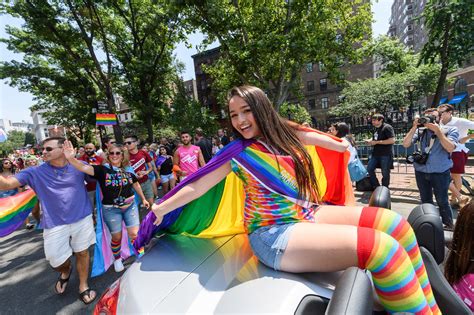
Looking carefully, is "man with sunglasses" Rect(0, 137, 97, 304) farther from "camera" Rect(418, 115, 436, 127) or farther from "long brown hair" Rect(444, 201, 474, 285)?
"camera" Rect(418, 115, 436, 127)

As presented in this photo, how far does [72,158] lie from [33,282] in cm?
204

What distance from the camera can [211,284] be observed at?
4.20 feet

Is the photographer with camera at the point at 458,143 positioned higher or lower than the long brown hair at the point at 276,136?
lower

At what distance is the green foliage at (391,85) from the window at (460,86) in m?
18.6

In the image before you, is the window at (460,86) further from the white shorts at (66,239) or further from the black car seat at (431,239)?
the white shorts at (66,239)

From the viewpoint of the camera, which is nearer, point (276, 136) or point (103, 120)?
point (276, 136)

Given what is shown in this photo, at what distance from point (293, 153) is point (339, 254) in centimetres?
63

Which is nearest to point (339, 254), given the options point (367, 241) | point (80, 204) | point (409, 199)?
point (367, 241)

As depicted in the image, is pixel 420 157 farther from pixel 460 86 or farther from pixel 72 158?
pixel 460 86

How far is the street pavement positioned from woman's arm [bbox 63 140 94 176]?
4.81 ft

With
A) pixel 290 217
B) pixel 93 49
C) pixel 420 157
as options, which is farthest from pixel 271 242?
pixel 93 49

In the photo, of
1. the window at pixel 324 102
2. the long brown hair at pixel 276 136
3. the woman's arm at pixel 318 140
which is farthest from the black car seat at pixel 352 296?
the window at pixel 324 102

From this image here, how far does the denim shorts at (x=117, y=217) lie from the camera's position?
10.9 ft

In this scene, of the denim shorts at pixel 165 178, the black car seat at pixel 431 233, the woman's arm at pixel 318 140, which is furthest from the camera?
the denim shorts at pixel 165 178
